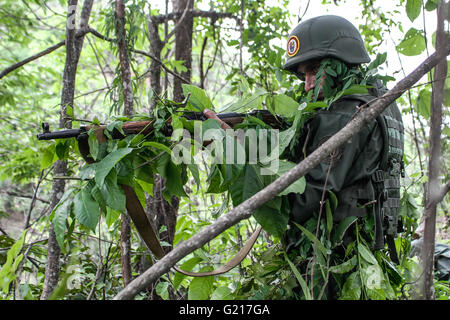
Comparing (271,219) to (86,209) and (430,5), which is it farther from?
(430,5)

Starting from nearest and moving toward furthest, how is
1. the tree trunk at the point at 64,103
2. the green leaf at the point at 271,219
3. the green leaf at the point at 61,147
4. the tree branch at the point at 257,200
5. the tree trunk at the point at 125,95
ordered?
the tree branch at the point at 257,200
the green leaf at the point at 271,219
the green leaf at the point at 61,147
the tree trunk at the point at 64,103
the tree trunk at the point at 125,95

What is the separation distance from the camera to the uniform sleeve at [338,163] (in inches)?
64.5

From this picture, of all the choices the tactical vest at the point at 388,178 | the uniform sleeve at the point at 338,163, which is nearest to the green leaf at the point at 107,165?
the uniform sleeve at the point at 338,163

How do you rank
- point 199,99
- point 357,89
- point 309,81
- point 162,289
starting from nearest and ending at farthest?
point 357,89, point 199,99, point 309,81, point 162,289

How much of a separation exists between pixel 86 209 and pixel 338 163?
104cm

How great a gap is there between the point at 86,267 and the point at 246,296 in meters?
1.45

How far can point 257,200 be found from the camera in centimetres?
101

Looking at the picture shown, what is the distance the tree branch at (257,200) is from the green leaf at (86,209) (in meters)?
0.58

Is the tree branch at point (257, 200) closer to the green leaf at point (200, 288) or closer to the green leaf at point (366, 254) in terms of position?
the green leaf at point (366, 254)

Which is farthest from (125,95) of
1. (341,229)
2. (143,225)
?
(341,229)

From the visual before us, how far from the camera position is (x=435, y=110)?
0.94 meters

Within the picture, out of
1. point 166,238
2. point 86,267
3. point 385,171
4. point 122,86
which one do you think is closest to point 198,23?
point 122,86

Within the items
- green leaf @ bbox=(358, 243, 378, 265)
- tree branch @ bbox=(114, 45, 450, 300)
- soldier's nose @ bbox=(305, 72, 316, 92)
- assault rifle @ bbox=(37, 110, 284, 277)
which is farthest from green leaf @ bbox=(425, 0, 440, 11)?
green leaf @ bbox=(358, 243, 378, 265)

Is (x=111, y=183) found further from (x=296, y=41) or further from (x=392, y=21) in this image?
(x=392, y=21)
